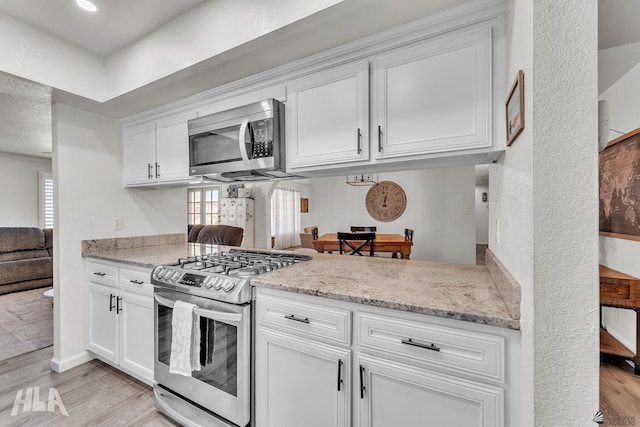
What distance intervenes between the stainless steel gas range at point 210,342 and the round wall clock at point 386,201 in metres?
4.98

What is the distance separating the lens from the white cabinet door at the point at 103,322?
2.19 m

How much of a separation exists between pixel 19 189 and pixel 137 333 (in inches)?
214

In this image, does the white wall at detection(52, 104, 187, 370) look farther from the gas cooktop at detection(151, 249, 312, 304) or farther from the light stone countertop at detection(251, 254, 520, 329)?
the light stone countertop at detection(251, 254, 520, 329)

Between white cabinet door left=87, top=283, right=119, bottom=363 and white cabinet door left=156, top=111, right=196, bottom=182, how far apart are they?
1.00 meters

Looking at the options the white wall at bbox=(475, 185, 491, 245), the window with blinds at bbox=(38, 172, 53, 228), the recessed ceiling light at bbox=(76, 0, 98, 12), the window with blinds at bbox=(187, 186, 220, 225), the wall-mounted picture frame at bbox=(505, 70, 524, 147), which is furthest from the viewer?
the white wall at bbox=(475, 185, 491, 245)

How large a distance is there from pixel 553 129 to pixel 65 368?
3.42 meters

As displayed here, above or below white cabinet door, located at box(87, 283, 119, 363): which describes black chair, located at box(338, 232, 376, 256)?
above

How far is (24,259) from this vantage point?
181 inches

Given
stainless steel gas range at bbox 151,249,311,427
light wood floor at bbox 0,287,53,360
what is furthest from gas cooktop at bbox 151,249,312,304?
light wood floor at bbox 0,287,53,360

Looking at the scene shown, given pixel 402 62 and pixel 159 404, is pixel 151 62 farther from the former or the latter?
pixel 159 404

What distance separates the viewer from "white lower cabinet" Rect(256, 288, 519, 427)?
97 centimetres

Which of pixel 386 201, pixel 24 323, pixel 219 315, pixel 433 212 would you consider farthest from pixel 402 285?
pixel 386 201

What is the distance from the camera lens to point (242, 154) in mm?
1845

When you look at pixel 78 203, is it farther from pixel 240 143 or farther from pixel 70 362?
pixel 240 143
